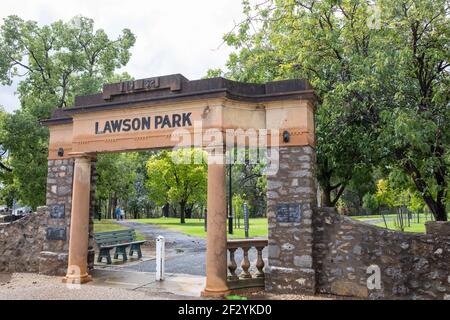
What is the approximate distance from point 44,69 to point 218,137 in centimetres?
1634

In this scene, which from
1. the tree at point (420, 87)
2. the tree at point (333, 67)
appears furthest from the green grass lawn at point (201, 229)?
the tree at point (420, 87)

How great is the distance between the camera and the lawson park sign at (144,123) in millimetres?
7785

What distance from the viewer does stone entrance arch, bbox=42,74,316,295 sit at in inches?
281

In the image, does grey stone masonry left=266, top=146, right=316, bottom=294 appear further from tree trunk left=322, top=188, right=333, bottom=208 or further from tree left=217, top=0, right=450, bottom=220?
tree trunk left=322, top=188, right=333, bottom=208

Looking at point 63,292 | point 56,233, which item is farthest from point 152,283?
point 56,233

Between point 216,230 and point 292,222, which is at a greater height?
point 292,222

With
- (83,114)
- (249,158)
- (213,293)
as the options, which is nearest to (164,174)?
(249,158)

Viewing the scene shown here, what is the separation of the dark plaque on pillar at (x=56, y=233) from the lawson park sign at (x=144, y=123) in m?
2.64

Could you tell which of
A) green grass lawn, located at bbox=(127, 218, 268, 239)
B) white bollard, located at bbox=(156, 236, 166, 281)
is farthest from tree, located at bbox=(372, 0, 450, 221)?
green grass lawn, located at bbox=(127, 218, 268, 239)

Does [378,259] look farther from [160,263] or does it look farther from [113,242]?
[113,242]

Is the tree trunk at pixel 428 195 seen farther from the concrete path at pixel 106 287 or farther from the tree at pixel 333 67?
the concrete path at pixel 106 287

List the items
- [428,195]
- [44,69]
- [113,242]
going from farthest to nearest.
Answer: [44,69] < [113,242] < [428,195]

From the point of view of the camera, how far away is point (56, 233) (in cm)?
920

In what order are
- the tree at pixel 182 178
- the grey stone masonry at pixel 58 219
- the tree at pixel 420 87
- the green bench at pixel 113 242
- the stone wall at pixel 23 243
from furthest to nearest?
the tree at pixel 182 178
the green bench at pixel 113 242
the stone wall at pixel 23 243
the grey stone masonry at pixel 58 219
the tree at pixel 420 87
